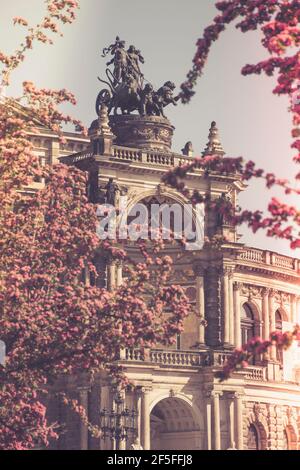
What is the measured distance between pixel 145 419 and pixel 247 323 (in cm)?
987

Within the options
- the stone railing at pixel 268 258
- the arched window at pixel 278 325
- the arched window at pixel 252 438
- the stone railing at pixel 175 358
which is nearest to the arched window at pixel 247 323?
the arched window at pixel 278 325

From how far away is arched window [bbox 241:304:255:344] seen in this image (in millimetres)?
74438

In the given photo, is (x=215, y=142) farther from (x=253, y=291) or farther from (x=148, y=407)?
(x=148, y=407)

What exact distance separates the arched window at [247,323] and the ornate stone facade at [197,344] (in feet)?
0.16

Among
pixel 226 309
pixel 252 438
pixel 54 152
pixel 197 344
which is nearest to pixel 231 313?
pixel 226 309

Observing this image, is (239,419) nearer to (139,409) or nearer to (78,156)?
(139,409)

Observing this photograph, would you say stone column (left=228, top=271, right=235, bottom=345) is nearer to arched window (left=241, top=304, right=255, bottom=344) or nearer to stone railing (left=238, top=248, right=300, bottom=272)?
stone railing (left=238, top=248, right=300, bottom=272)

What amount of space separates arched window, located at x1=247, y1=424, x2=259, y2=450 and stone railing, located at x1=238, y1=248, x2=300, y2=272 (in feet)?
26.3

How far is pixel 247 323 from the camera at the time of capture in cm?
7475

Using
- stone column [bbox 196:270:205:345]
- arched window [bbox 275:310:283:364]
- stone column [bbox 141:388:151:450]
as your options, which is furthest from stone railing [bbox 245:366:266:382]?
stone column [bbox 141:388:151:450]

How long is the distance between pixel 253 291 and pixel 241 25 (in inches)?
1739

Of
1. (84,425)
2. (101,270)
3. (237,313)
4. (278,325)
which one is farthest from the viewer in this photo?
(278,325)

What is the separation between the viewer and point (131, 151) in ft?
232
